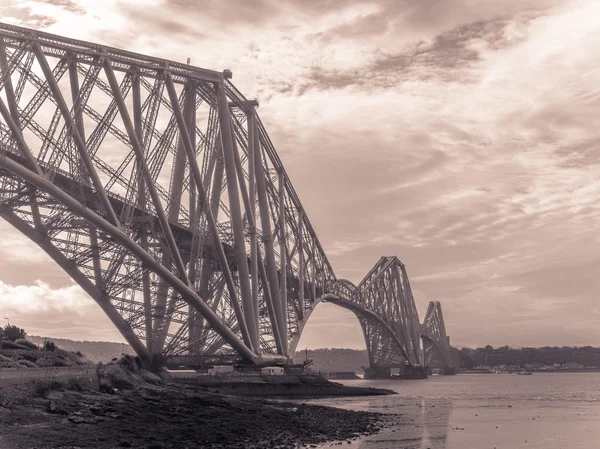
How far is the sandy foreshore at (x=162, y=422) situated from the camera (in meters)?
30.3

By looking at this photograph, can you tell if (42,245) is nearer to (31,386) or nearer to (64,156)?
(64,156)

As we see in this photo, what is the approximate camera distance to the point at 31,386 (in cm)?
3478

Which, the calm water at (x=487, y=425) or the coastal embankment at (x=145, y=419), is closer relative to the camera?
the coastal embankment at (x=145, y=419)

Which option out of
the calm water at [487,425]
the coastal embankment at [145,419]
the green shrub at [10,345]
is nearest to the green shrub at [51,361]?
the coastal embankment at [145,419]

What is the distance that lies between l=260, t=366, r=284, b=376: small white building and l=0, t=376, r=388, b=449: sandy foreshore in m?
16.5

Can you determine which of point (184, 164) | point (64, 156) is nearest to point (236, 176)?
point (184, 164)

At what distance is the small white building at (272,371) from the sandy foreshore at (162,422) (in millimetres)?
16511

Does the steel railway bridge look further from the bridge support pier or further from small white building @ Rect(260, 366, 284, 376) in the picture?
the bridge support pier

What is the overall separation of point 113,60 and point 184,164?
42.8 feet

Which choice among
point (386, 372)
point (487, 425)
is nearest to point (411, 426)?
point (487, 425)

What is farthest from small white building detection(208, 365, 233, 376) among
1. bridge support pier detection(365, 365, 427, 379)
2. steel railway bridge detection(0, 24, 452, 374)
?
bridge support pier detection(365, 365, 427, 379)

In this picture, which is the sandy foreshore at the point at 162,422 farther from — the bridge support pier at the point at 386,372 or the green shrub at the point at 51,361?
the bridge support pier at the point at 386,372

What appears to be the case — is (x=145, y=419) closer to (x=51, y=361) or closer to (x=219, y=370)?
(x=51, y=361)

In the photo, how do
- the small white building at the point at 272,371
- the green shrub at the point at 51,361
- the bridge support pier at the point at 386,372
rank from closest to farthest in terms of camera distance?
1. the green shrub at the point at 51,361
2. the small white building at the point at 272,371
3. the bridge support pier at the point at 386,372
